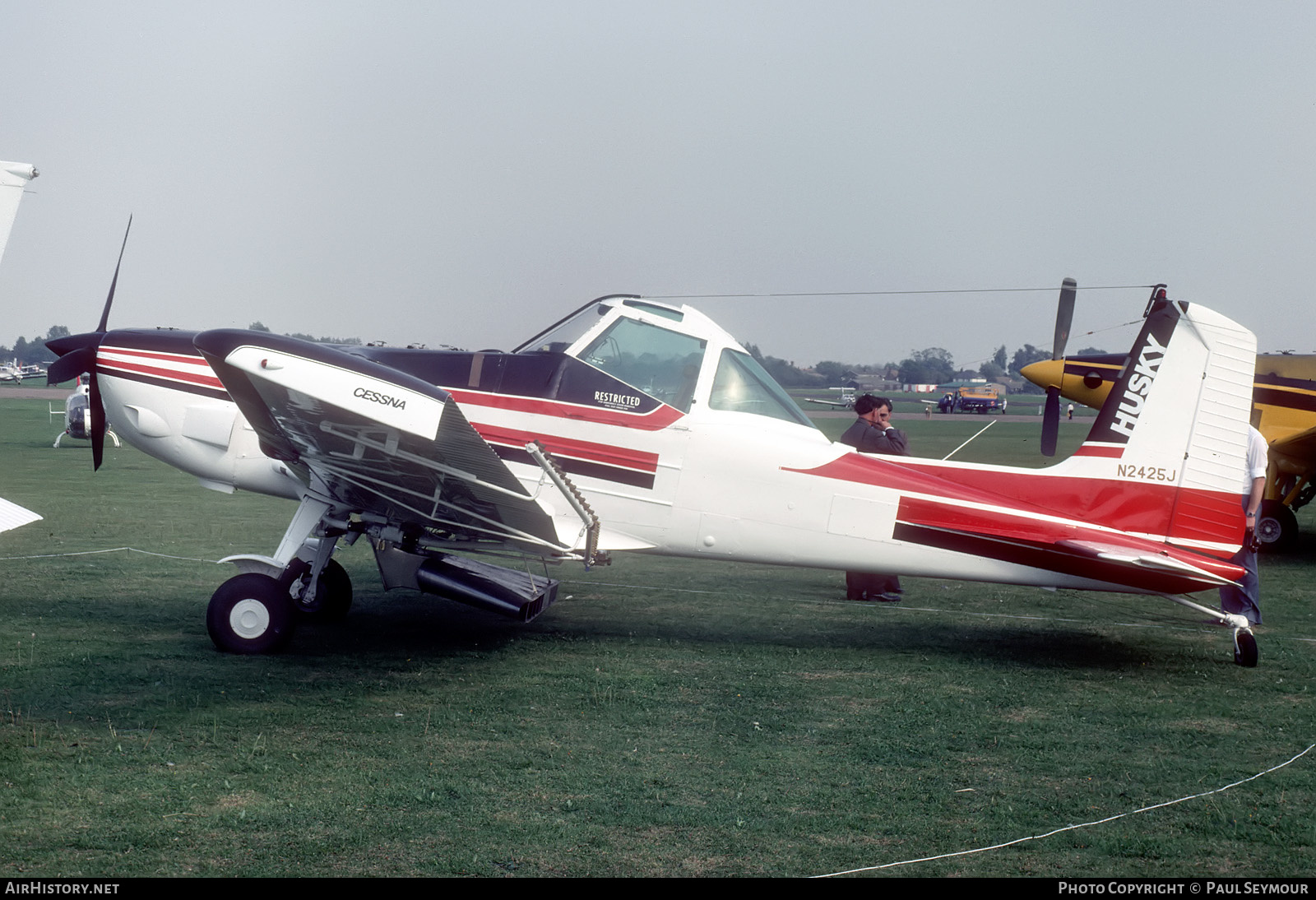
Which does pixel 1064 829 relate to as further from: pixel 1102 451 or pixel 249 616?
pixel 249 616

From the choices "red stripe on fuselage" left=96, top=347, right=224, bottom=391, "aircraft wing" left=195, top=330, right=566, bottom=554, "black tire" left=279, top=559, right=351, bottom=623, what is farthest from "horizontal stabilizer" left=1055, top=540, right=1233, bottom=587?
"red stripe on fuselage" left=96, top=347, right=224, bottom=391

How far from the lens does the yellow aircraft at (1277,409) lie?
13008 millimetres

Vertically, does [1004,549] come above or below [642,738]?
above

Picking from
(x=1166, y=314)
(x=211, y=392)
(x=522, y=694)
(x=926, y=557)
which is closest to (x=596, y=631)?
(x=522, y=694)

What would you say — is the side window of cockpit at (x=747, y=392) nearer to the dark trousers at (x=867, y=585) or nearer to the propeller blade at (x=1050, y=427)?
the dark trousers at (x=867, y=585)

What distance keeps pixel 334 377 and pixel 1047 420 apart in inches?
271

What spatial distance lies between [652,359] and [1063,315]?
4.68 meters

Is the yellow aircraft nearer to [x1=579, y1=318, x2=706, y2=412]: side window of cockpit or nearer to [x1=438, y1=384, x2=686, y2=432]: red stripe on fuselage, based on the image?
[x1=579, y1=318, x2=706, y2=412]: side window of cockpit

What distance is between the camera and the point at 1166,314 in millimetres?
7230

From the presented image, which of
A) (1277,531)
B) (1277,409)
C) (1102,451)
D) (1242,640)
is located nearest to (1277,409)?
(1277,409)

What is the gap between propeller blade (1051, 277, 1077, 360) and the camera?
942cm

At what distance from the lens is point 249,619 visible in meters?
6.64

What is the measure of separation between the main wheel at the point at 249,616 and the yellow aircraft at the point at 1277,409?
9.71 m

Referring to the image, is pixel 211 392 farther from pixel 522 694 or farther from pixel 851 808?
pixel 851 808
